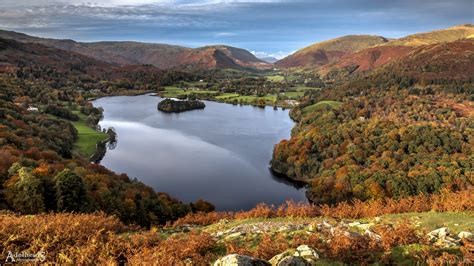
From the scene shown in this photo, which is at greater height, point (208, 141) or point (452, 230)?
point (452, 230)

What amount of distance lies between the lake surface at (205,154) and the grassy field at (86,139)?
11.3ft

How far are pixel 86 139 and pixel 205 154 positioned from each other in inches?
1030

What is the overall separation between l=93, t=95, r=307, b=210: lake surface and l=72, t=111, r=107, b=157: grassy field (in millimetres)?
3455

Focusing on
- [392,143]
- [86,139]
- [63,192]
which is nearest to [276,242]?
[63,192]

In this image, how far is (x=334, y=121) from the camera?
8469cm

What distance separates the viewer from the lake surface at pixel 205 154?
51594mm

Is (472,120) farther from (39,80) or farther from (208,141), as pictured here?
(39,80)

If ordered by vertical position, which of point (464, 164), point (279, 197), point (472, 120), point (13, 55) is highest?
point (13, 55)

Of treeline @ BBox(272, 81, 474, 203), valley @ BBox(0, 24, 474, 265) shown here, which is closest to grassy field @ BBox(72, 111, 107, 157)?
valley @ BBox(0, 24, 474, 265)

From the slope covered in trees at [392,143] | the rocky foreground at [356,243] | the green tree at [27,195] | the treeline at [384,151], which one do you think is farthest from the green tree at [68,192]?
the slope covered in trees at [392,143]

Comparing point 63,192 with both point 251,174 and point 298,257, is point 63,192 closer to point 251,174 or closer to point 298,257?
point 298,257

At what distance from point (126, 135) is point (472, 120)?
8364 centimetres

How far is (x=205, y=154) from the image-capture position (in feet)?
230

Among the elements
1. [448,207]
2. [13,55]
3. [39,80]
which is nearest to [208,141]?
[448,207]
